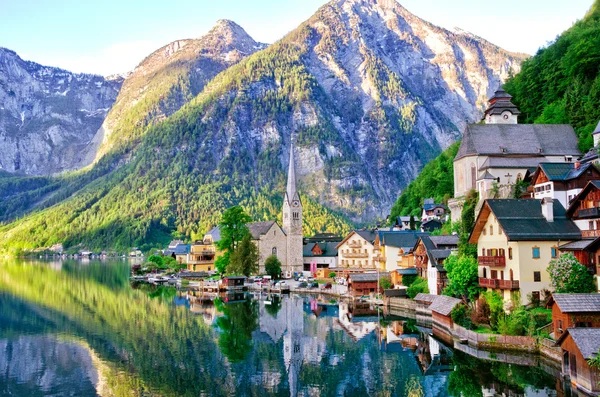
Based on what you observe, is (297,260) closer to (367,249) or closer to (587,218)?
(367,249)

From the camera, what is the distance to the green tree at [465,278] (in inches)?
2267

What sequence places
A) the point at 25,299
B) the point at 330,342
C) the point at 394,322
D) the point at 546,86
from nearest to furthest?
the point at 330,342
the point at 394,322
the point at 25,299
the point at 546,86

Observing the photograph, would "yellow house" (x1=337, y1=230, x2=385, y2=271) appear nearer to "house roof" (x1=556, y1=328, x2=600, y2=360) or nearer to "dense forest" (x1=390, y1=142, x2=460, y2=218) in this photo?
"dense forest" (x1=390, y1=142, x2=460, y2=218)

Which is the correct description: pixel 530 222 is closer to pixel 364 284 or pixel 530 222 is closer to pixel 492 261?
pixel 492 261

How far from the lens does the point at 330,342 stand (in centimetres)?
5675

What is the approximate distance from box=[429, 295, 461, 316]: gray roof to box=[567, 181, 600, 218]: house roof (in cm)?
1254

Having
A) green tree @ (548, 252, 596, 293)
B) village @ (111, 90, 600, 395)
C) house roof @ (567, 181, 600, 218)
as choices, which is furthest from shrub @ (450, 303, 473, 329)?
house roof @ (567, 181, 600, 218)

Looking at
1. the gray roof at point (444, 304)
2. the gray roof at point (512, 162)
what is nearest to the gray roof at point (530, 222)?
the gray roof at point (444, 304)

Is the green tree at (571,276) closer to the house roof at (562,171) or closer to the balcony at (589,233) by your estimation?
the balcony at (589,233)

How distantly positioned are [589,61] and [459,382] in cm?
6299

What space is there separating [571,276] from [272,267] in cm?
7867

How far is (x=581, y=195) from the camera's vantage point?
5081 cm

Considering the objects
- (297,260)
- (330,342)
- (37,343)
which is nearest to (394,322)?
(330,342)

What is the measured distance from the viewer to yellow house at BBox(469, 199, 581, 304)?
49.9 meters
